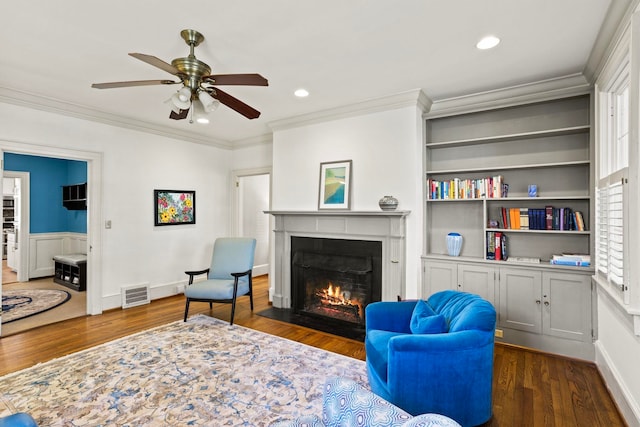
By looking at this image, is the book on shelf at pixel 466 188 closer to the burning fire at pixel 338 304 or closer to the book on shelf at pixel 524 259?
the book on shelf at pixel 524 259

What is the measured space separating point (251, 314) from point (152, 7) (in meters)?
3.48

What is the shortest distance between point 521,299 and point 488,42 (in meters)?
2.38

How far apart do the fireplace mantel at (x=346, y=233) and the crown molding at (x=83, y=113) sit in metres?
2.15

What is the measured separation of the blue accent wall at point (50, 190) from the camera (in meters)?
6.29

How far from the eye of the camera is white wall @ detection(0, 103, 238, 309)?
12.8 feet

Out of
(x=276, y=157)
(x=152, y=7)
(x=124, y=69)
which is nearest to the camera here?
(x=152, y=7)

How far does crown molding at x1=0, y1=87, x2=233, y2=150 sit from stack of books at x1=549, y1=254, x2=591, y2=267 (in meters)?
5.12

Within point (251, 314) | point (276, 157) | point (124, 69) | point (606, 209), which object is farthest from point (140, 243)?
point (606, 209)

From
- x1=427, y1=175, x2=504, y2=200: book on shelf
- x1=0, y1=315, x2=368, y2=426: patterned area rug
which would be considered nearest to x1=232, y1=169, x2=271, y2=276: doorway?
x1=0, y1=315, x2=368, y2=426: patterned area rug

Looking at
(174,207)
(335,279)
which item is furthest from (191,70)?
(174,207)

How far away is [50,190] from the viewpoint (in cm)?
657

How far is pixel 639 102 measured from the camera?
186cm

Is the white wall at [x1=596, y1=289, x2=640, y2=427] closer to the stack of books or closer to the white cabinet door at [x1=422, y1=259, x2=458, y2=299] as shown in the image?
the stack of books

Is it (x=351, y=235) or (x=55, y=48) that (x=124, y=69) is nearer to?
(x=55, y=48)
